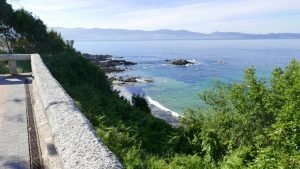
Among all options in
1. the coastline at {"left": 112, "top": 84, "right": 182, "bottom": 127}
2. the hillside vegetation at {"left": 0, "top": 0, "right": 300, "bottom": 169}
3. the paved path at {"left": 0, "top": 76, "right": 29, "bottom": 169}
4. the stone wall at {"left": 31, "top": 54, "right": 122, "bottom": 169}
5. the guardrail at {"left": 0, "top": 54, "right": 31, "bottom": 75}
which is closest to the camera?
the stone wall at {"left": 31, "top": 54, "right": 122, "bottom": 169}

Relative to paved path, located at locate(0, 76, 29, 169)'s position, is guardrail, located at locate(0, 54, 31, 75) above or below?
above

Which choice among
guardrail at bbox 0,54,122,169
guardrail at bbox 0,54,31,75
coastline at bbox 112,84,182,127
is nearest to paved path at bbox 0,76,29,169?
guardrail at bbox 0,54,122,169

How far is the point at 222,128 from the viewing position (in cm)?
1973

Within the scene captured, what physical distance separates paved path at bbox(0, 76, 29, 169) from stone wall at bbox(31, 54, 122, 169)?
1025mm

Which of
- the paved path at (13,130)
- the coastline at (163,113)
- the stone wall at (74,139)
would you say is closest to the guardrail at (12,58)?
the paved path at (13,130)

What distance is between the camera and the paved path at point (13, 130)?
5605 millimetres

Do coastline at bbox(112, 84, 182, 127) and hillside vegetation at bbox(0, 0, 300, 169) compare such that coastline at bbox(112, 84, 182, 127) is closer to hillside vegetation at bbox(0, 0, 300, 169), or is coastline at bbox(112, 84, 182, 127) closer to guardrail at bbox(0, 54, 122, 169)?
hillside vegetation at bbox(0, 0, 300, 169)

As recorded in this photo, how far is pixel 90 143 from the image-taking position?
142 inches

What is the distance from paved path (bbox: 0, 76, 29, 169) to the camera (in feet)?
18.4

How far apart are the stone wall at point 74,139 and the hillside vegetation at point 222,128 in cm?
421

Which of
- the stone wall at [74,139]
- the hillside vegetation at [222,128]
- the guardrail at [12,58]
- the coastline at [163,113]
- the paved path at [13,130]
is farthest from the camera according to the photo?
the coastline at [163,113]

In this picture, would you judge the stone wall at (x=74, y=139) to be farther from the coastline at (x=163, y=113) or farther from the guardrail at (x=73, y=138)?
the coastline at (x=163, y=113)

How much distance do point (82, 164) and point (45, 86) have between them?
394 cm

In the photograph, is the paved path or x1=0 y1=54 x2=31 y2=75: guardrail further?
x1=0 y1=54 x2=31 y2=75: guardrail
